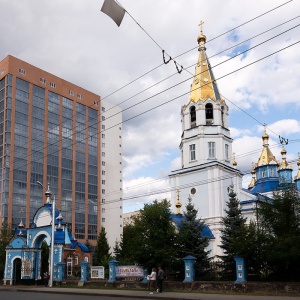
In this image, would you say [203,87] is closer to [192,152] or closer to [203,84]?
[203,84]

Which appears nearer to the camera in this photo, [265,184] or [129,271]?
[129,271]

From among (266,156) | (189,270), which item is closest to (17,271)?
(189,270)

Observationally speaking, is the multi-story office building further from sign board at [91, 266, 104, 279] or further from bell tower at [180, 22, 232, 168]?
sign board at [91, 266, 104, 279]

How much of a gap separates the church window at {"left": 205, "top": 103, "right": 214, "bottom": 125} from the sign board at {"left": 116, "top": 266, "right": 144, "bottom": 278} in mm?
23961

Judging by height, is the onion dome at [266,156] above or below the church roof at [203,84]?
below

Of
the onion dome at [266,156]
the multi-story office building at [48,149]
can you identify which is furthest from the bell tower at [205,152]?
the multi-story office building at [48,149]

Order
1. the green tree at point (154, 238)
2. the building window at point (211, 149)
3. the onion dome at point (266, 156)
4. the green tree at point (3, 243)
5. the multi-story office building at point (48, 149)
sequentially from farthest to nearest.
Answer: the multi-story office building at point (48, 149), the onion dome at point (266, 156), the building window at point (211, 149), the green tree at point (3, 243), the green tree at point (154, 238)

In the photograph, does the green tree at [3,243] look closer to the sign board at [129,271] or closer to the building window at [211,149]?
the sign board at [129,271]

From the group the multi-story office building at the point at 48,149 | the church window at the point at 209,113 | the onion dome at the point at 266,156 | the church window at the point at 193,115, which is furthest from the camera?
the multi-story office building at the point at 48,149

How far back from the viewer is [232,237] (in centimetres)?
2911

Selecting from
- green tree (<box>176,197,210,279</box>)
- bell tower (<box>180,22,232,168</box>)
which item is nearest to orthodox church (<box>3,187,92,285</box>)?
green tree (<box>176,197,210,279</box>)

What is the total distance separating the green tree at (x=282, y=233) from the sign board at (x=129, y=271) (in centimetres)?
774

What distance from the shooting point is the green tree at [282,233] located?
65.2 feet

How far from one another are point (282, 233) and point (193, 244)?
9809 millimetres
